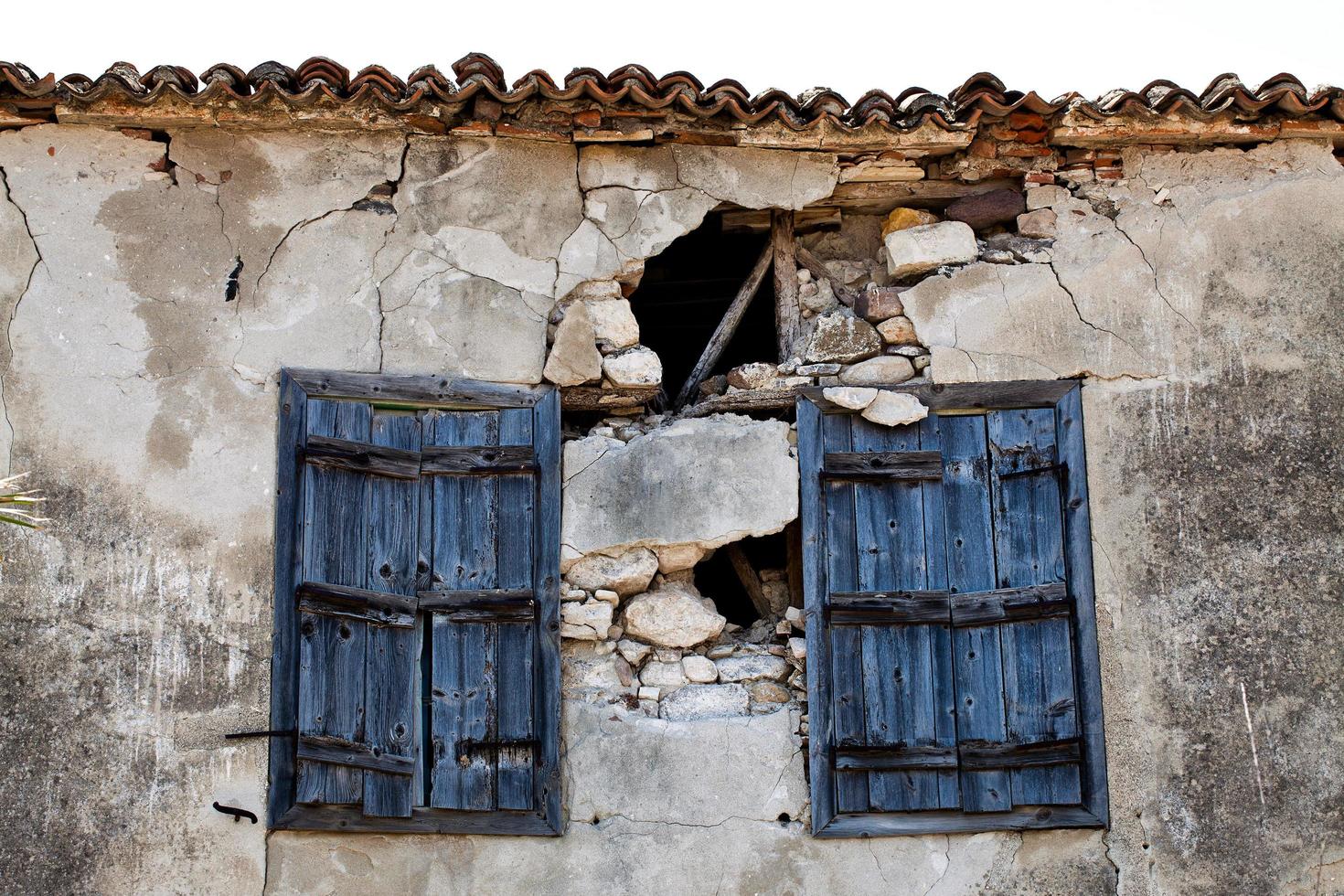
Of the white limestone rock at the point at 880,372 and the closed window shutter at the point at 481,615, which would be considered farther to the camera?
the white limestone rock at the point at 880,372

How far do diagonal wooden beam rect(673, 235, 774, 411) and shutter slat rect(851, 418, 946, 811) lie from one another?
0.76 m

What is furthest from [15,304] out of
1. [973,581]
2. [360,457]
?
[973,581]

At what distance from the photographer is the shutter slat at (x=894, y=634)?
4.61m

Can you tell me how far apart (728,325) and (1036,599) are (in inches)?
67.3

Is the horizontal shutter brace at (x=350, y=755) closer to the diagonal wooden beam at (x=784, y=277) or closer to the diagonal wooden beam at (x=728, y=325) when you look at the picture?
the diagonal wooden beam at (x=728, y=325)

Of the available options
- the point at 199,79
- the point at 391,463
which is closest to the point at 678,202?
the point at 391,463

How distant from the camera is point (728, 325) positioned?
17.4ft

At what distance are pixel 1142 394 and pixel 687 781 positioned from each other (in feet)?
7.71

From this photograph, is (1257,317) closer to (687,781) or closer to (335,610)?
(687,781)

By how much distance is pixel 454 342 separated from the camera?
15.8 feet

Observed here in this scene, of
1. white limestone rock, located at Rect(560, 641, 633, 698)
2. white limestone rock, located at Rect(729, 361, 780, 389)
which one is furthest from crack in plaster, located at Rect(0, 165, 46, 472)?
white limestone rock, located at Rect(729, 361, 780, 389)

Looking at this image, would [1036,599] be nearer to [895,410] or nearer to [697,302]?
[895,410]

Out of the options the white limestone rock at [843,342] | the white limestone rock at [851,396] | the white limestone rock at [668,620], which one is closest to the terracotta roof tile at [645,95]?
the white limestone rock at [843,342]

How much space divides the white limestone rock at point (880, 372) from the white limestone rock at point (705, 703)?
1.31 metres
